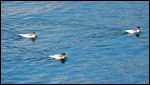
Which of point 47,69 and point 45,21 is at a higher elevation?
point 45,21

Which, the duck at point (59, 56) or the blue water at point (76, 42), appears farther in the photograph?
the duck at point (59, 56)

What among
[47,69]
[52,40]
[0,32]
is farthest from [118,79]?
[0,32]

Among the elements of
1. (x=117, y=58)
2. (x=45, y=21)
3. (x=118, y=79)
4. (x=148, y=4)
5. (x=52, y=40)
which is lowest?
(x=118, y=79)

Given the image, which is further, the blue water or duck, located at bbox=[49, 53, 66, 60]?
duck, located at bbox=[49, 53, 66, 60]

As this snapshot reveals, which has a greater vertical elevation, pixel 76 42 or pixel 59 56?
pixel 76 42

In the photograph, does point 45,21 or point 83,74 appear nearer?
point 83,74

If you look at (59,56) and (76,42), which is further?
(76,42)

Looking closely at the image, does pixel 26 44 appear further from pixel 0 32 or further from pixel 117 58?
pixel 117 58

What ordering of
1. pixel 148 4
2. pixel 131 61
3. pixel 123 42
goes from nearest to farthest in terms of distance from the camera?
pixel 131 61
pixel 123 42
pixel 148 4
